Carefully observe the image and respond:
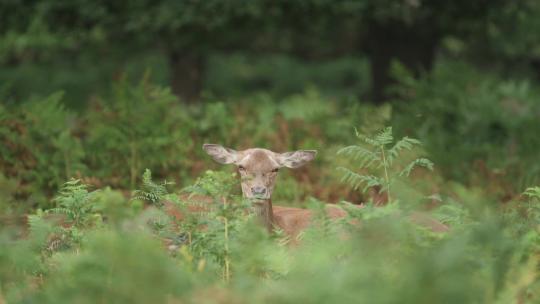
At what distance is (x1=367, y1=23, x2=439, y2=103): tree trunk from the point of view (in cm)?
1709

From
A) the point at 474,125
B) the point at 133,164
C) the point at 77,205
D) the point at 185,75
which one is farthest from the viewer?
the point at 185,75

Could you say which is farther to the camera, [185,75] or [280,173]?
[185,75]

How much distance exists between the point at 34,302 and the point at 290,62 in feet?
73.1

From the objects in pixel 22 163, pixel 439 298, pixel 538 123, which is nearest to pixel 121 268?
pixel 439 298

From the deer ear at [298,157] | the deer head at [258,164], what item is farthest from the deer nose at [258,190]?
the deer ear at [298,157]

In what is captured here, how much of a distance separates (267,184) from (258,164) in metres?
0.19

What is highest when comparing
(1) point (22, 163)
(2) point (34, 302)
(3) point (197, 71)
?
(3) point (197, 71)

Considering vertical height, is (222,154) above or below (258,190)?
above

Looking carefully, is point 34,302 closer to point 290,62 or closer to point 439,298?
point 439,298

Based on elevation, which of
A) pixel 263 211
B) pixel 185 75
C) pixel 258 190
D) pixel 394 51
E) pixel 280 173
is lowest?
pixel 263 211

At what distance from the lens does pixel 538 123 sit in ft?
41.8

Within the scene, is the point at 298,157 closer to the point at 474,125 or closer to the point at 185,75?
the point at 474,125

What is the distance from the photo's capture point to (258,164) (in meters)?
8.02

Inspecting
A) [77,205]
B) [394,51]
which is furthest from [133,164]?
[394,51]
